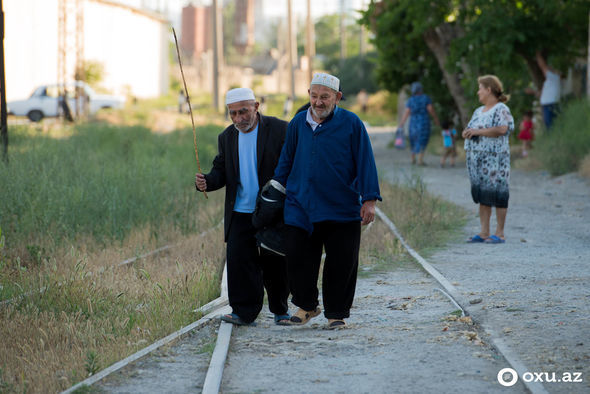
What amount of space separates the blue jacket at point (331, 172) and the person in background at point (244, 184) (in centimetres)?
29

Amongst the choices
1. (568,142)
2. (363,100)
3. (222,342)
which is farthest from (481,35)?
(363,100)

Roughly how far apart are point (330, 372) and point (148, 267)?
3946 mm

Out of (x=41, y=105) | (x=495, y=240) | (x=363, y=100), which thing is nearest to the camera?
(x=495, y=240)

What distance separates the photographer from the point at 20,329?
6355 millimetres

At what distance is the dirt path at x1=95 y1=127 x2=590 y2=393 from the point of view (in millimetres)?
5004

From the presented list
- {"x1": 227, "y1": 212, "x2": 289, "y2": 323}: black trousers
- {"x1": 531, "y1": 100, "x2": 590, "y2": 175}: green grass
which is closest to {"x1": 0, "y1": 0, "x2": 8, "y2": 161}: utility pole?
{"x1": 227, "y1": 212, "x2": 289, "y2": 323}: black trousers

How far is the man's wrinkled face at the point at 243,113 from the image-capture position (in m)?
6.05

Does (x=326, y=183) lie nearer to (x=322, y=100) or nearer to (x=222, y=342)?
(x=322, y=100)

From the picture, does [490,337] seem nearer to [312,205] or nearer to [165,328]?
[312,205]

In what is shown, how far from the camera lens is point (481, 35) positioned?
1892cm

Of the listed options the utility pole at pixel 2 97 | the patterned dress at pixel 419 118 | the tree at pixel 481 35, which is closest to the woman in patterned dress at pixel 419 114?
the patterned dress at pixel 419 118

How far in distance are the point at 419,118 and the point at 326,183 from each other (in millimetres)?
13604

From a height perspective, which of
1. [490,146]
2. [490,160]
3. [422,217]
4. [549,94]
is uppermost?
[549,94]

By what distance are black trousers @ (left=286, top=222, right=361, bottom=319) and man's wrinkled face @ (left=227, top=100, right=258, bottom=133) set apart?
0.76 m
